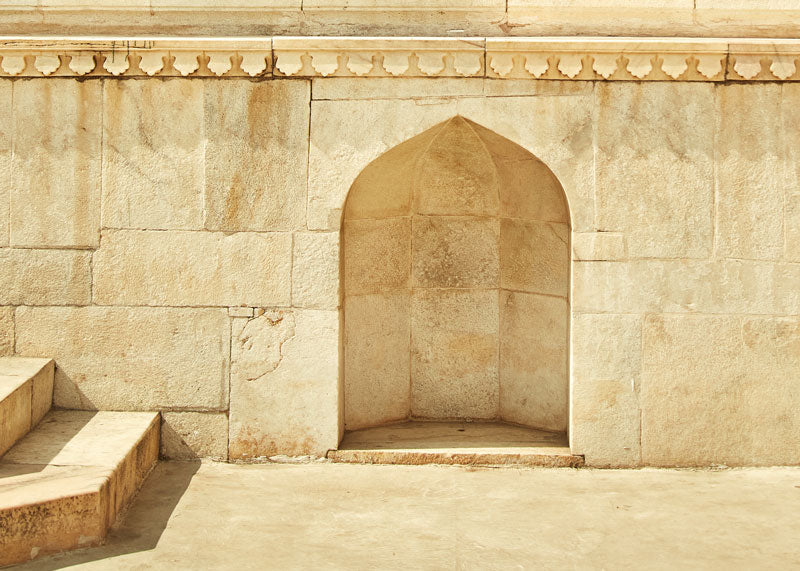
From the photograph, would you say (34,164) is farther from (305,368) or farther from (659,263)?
(659,263)

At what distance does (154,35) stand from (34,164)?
40.1 inches

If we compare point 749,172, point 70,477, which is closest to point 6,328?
point 70,477

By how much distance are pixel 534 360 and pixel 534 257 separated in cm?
68

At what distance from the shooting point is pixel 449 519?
189 inches

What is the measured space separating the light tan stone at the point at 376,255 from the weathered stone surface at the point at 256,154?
60 cm

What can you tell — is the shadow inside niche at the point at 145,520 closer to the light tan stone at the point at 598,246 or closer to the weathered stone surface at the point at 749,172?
the light tan stone at the point at 598,246

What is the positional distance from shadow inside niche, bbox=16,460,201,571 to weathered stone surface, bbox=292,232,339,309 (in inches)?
47.1

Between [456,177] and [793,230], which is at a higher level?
[456,177]

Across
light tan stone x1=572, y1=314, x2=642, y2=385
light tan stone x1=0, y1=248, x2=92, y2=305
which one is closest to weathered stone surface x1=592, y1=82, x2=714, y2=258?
light tan stone x1=572, y1=314, x2=642, y2=385

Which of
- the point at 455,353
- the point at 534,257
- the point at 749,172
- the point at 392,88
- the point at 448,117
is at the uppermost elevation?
the point at 392,88

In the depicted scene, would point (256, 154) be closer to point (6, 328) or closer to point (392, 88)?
point (392, 88)

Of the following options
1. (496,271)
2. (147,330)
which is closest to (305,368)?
(147,330)

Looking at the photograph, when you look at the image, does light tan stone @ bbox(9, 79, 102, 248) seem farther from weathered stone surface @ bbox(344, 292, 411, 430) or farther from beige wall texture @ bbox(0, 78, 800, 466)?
weathered stone surface @ bbox(344, 292, 411, 430)

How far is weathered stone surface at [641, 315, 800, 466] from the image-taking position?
547cm
